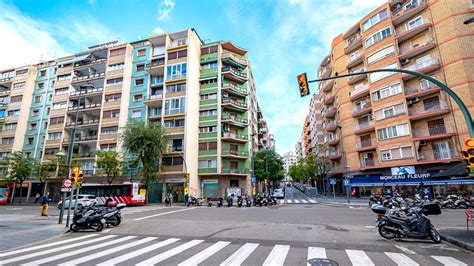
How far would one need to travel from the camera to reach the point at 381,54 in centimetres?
2995

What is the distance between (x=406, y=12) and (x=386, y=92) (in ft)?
31.8

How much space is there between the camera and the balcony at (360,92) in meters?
31.4

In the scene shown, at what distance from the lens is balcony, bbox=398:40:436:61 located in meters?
26.1

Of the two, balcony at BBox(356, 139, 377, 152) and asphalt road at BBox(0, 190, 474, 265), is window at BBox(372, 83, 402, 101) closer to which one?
balcony at BBox(356, 139, 377, 152)

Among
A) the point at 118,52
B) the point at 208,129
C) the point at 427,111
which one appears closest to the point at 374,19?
the point at 427,111

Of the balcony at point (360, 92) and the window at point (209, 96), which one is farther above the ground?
the window at point (209, 96)

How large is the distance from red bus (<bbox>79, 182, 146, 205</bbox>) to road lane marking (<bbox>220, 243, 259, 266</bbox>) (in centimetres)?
2404

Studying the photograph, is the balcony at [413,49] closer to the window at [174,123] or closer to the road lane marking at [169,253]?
the window at [174,123]

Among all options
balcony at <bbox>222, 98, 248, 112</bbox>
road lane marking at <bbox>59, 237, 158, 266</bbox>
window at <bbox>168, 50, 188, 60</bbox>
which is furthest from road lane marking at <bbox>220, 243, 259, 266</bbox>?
window at <bbox>168, 50, 188, 60</bbox>

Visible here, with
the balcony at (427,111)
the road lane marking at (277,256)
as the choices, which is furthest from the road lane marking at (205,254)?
the balcony at (427,111)

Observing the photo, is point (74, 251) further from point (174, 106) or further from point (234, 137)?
point (234, 137)

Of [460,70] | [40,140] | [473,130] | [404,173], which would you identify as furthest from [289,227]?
[40,140]

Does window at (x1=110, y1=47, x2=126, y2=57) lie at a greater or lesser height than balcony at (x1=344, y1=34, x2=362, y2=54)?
greater

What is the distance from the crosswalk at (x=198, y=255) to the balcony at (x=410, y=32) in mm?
29912
